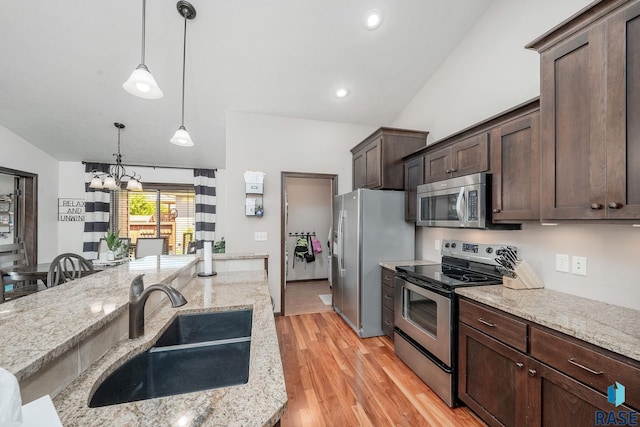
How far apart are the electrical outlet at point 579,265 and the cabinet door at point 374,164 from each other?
180 centimetres

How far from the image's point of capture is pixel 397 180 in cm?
313

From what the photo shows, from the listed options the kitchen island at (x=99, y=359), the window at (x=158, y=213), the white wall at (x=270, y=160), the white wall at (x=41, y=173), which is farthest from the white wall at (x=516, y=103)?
the white wall at (x=41, y=173)

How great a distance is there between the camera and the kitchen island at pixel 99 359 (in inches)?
25.7

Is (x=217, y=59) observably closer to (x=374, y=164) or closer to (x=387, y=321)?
(x=374, y=164)

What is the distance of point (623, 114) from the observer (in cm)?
117

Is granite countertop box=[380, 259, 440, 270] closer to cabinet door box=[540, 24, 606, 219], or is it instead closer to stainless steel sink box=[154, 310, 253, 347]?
cabinet door box=[540, 24, 606, 219]

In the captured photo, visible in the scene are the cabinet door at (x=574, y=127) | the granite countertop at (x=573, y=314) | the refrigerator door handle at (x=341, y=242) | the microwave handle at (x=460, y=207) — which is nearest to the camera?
the granite countertop at (x=573, y=314)

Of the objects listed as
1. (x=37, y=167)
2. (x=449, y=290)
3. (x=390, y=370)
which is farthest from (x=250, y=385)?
(x=37, y=167)

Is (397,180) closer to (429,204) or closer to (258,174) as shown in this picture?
(429,204)

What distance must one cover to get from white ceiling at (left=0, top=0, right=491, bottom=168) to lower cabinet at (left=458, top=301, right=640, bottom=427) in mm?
2589

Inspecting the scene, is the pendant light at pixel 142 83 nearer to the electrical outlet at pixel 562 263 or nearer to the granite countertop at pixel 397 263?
the granite countertop at pixel 397 263

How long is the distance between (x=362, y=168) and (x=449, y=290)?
207cm

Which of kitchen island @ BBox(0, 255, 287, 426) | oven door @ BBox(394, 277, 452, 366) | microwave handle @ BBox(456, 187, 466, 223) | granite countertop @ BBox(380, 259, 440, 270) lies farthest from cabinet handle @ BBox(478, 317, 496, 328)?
kitchen island @ BBox(0, 255, 287, 426)

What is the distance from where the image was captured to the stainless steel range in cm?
190
